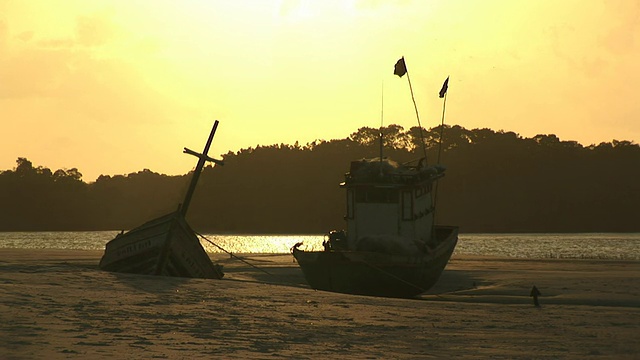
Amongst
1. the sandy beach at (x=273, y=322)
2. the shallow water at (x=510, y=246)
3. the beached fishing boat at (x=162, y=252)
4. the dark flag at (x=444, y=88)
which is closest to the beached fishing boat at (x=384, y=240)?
the dark flag at (x=444, y=88)

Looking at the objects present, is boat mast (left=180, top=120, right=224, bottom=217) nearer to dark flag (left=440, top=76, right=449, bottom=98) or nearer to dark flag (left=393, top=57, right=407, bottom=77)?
dark flag (left=393, top=57, right=407, bottom=77)

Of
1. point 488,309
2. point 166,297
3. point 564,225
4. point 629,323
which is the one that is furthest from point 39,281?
point 564,225

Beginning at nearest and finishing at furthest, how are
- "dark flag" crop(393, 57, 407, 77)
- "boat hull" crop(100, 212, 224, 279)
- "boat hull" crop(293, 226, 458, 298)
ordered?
1. "boat hull" crop(100, 212, 224, 279)
2. "boat hull" crop(293, 226, 458, 298)
3. "dark flag" crop(393, 57, 407, 77)

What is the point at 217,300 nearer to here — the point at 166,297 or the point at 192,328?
the point at 166,297

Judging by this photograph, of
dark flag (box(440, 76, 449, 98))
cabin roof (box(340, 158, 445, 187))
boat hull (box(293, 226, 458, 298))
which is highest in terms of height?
dark flag (box(440, 76, 449, 98))

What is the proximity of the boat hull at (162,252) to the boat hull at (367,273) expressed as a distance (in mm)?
3775

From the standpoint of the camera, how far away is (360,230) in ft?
124

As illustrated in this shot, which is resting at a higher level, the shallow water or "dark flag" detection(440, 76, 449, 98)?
"dark flag" detection(440, 76, 449, 98)

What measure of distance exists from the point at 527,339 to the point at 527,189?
576 ft

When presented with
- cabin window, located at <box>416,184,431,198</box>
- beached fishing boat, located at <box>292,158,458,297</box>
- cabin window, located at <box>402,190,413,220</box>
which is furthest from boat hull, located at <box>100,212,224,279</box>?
cabin window, located at <box>416,184,431,198</box>

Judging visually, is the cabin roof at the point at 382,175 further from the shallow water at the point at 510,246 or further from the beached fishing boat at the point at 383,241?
the shallow water at the point at 510,246

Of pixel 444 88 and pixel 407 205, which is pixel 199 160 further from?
pixel 444 88

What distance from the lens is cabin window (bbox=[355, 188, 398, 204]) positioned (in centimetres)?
3750

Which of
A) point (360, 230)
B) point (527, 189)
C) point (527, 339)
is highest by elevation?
point (527, 189)
